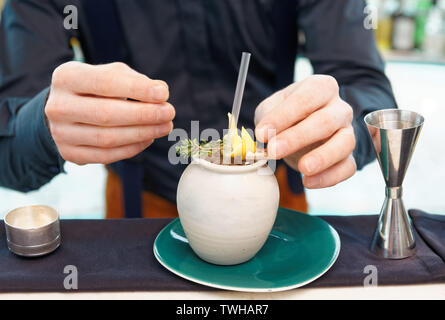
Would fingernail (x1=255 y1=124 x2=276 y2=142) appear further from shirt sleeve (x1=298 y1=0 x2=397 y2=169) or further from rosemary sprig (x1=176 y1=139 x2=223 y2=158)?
shirt sleeve (x1=298 y1=0 x2=397 y2=169)

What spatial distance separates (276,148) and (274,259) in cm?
16

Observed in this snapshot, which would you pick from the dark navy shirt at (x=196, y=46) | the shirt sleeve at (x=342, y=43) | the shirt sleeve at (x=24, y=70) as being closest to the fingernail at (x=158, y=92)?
the shirt sleeve at (x=24, y=70)

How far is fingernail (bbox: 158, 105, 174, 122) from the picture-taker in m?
0.75

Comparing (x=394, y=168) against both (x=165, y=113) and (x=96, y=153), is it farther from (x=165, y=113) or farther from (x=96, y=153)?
(x=96, y=153)

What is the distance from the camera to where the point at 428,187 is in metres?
2.01

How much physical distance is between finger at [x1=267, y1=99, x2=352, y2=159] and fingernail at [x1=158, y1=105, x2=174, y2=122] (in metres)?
0.16

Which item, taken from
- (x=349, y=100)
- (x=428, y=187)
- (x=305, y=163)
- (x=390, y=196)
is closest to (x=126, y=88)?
(x=305, y=163)

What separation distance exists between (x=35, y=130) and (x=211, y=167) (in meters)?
0.43

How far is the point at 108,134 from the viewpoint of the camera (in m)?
0.77

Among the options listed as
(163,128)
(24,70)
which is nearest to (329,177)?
(163,128)

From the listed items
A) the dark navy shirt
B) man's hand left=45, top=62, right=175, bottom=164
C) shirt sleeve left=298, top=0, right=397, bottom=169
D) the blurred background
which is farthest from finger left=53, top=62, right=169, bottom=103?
the blurred background

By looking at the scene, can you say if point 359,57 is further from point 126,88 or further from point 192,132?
point 126,88

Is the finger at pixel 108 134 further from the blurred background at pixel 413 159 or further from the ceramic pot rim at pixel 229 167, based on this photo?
the blurred background at pixel 413 159
